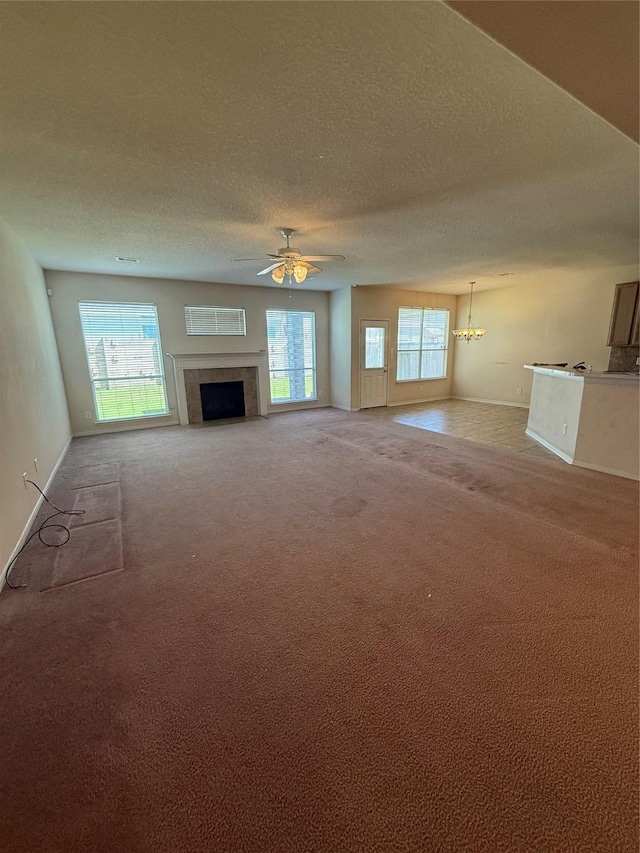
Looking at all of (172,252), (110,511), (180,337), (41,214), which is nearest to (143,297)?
(180,337)

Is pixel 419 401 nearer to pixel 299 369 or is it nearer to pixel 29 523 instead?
pixel 299 369

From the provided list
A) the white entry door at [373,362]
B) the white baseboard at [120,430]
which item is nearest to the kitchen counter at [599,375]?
the white entry door at [373,362]

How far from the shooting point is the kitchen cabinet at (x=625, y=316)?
189 inches

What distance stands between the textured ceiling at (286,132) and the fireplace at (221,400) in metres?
2.99

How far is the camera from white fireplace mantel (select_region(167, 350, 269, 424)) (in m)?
6.26

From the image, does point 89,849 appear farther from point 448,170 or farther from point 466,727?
point 448,170

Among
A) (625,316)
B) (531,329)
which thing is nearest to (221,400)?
(531,329)

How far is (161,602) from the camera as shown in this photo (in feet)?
6.53

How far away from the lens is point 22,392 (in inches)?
125

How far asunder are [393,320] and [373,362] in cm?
105

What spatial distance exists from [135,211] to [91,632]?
3294 mm

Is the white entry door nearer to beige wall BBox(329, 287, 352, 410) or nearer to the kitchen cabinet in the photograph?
beige wall BBox(329, 287, 352, 410)

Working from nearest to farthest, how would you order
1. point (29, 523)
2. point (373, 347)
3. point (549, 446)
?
point (29, 523) < point (549, 446) < point (373, 347)

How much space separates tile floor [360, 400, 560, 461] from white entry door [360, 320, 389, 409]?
34 centimetres
